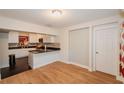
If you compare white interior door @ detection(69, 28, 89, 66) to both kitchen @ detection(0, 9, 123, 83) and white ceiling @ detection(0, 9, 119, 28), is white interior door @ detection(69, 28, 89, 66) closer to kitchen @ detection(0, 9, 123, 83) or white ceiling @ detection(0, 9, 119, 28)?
kitchen @ detection(0, 9, 123, 83)

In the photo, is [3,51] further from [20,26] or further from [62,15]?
[62,15]

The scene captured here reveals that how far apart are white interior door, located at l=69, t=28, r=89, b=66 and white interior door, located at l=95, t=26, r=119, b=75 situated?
0.53m

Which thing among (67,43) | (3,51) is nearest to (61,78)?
(67,43)

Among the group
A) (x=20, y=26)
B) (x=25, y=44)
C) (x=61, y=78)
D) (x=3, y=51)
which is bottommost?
(x=61, y=78)

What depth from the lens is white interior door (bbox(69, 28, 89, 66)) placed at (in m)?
3.69

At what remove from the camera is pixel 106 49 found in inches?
117

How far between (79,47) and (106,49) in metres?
1.30

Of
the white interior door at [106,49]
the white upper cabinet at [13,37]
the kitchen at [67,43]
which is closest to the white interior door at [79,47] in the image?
the kitchen at [67,43]

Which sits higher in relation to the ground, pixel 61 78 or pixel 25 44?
pixel 25 44

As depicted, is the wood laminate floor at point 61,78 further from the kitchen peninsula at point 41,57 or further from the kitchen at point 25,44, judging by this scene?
the kitchen at point 25,44

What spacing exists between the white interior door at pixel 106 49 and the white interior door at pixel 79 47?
A: 0.53 meters

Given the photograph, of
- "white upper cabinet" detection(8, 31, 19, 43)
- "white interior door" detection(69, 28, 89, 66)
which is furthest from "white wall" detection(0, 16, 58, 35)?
"white upper cabinet" detection(8, 31, 19, 43)
